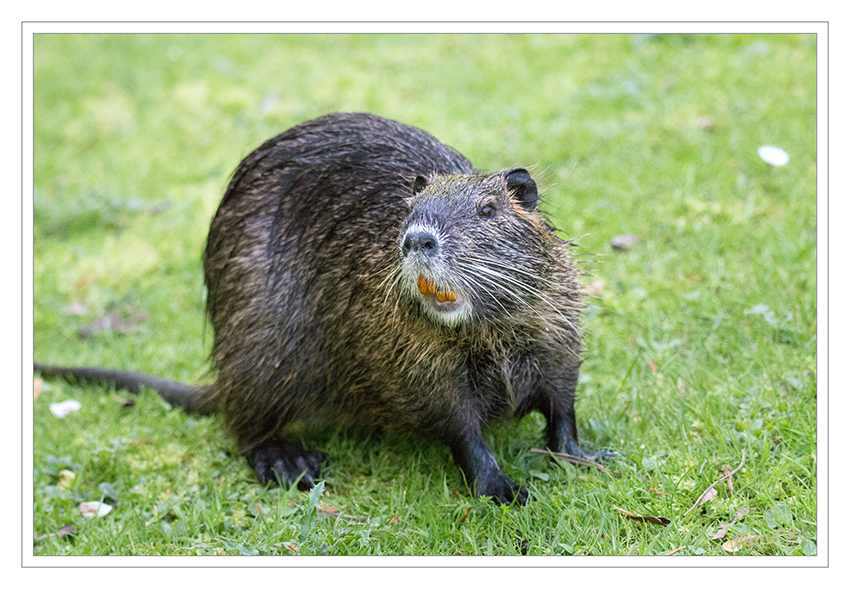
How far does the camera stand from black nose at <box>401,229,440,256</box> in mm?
2344

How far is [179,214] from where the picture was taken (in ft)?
18.0

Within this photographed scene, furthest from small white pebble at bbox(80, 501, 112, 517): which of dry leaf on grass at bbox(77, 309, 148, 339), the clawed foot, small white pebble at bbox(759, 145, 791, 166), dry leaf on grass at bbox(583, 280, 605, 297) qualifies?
small white pebble at bbox(759, 145, 791, 166)

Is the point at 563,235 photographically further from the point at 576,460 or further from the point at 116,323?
the point at 116,323

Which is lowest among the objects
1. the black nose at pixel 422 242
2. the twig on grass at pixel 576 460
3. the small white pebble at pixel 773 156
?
the twig on grass at pixel 576 460

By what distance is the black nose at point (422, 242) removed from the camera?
234cm

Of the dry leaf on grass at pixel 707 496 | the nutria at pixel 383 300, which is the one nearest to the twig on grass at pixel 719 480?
the dry leaf on grass at pixel 707 496

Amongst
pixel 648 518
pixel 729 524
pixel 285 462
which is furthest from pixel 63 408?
pixel 729 524

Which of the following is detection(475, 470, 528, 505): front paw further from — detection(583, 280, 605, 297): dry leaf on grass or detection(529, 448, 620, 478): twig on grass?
detection(583, 280, 605, 297): dry leaf on grass

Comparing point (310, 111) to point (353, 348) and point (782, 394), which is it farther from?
point (782, 394)

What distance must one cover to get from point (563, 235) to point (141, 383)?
1.90 metres

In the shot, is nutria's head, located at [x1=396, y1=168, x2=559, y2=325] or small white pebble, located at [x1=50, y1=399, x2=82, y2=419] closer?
nutria's head, located at [x1=396, y1=168, x2=559, y2=325]

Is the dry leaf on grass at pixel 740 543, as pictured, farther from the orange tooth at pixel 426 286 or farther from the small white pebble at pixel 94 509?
the small white pebble at pixel 94 509

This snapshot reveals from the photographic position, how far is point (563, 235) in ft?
11.4

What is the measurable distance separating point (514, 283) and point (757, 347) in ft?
4.17
